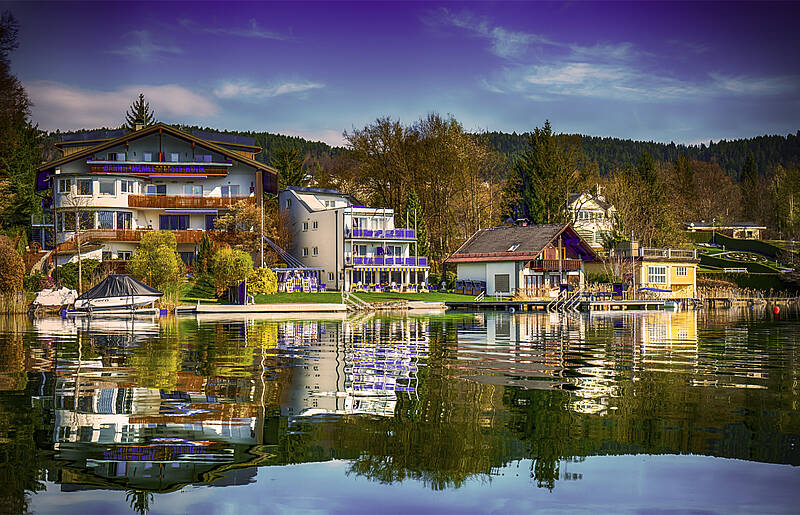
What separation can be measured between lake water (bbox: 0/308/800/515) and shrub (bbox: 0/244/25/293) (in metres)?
35.1

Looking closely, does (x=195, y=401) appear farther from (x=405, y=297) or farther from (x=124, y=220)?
(x=124, y=220)

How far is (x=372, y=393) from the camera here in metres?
16.4

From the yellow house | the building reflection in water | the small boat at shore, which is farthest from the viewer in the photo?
the yellow house

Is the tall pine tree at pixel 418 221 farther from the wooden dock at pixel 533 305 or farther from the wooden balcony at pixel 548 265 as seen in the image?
the wooden dock at pixel 533 305

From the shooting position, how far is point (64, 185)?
75.9m

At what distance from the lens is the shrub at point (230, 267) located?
6066cm

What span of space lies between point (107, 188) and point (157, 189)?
5.33 metres

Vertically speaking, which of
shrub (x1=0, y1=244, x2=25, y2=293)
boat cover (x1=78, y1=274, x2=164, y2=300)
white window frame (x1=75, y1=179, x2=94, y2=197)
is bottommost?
boat cover (x1=78, y1=274, x2=164, y2=300)

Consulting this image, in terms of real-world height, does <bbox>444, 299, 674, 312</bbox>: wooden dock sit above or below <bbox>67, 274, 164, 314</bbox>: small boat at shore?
below

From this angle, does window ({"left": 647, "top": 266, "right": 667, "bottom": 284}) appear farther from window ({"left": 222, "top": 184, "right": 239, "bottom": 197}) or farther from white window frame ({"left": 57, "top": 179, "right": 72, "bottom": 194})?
white window frame ({"left": 57, "top": 179, "right": 72, "bottom": 194})

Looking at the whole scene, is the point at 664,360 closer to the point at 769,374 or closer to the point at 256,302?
the point at 769,374

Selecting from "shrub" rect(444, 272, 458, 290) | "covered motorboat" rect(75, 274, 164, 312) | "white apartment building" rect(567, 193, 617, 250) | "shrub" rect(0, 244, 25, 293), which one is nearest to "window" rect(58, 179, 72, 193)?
"shrub" rect(0, 244, 25, 293)

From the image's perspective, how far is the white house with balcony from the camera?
260 feet

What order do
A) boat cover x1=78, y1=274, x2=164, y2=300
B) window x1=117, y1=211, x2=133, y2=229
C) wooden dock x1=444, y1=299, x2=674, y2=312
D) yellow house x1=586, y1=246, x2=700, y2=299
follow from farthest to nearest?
yellow house x1=586, y1=246, x2=700, y2=299 < window x1=117, y1=211, x2=133, y2=229 < wooden dock x1=444, y1=299, x2=674, y2=312 < boat cover x1=78, y1=274, x2=164, y2=300
